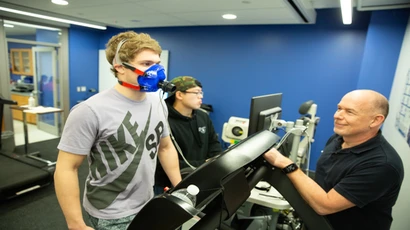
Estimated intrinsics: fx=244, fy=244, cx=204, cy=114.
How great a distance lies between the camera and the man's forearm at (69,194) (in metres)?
0.93

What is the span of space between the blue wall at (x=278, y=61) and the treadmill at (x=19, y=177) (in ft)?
9.44

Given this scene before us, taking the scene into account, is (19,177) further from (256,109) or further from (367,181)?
(367,181)

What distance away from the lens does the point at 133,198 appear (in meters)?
1.15

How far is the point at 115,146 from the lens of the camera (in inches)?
40.7

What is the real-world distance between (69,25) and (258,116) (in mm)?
5114

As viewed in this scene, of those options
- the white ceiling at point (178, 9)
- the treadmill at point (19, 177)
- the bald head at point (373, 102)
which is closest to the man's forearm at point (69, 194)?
the bald head at point (373, 102)

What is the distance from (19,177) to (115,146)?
2661mm

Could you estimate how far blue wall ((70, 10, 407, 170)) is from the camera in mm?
3648

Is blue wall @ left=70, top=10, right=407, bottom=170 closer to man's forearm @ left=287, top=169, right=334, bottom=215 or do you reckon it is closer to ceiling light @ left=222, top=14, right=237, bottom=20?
ceiling light @ left=222, top=14, right=237, bottom=20

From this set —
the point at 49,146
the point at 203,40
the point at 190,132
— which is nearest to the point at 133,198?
the point at 190,132

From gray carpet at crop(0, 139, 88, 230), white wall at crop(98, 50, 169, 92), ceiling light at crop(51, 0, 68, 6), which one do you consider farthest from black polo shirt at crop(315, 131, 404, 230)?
white wall at crop(98, 50, 169, 92)

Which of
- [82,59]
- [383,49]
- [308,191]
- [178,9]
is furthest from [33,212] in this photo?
[383,49]

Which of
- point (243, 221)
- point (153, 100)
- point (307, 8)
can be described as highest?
point (307, 8)

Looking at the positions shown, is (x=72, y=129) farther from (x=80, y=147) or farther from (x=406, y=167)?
(x=406, y=167)
